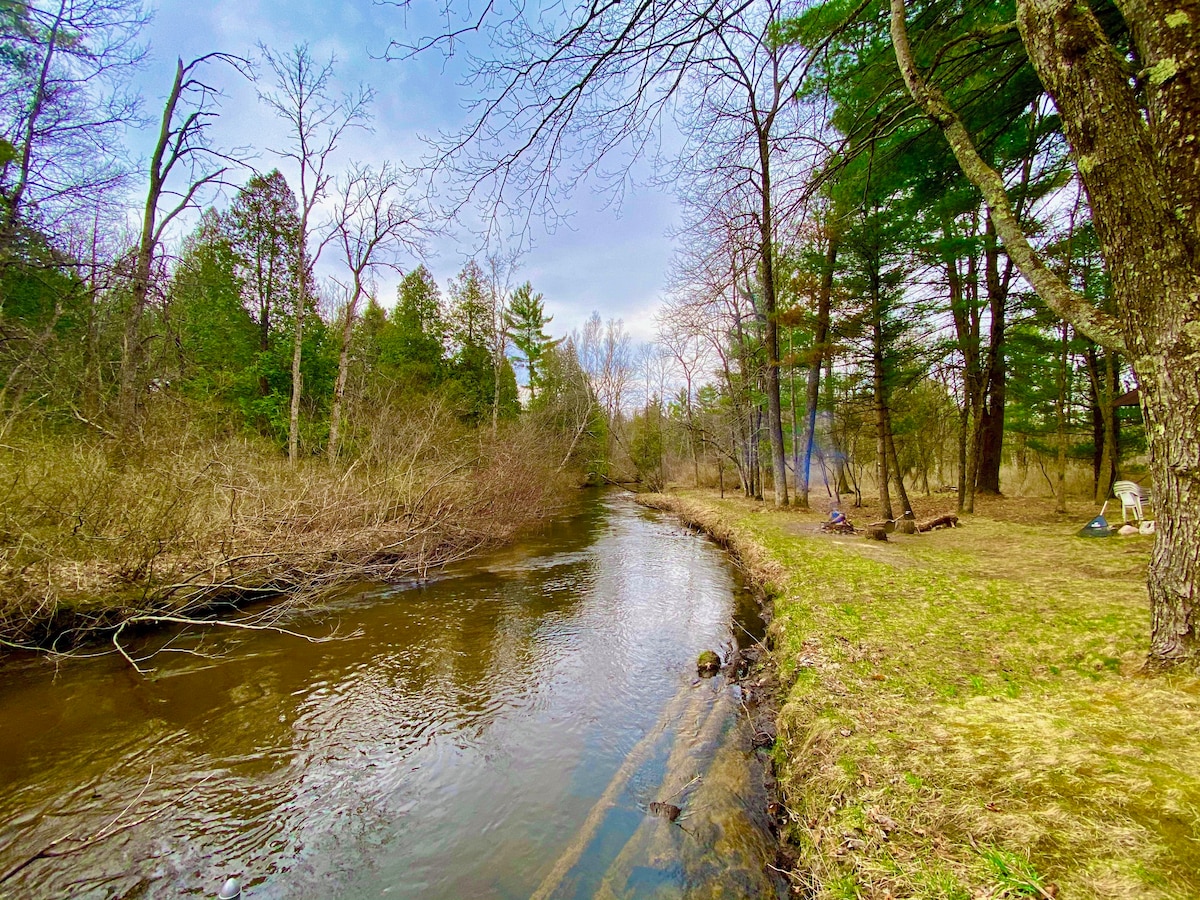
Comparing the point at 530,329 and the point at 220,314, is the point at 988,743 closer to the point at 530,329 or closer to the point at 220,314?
the point at 220,314

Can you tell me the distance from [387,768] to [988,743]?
14.4 ft

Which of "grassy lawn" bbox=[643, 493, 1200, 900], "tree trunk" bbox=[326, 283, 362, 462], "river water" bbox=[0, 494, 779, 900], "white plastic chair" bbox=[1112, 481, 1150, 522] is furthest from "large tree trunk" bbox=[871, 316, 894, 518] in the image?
"tree trunk" bbox=[326, 283, 362, 462]

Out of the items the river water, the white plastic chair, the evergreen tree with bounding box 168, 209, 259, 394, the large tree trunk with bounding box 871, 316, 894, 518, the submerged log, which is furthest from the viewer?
the evergreen tree with bounding box 168, 209, 259, 394

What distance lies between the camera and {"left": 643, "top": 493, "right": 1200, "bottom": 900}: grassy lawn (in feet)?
5.74

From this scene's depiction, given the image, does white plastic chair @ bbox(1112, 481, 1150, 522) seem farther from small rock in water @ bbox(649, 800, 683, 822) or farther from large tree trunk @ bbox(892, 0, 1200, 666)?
small rock in water @ bbox(649, 800, 683, 822)

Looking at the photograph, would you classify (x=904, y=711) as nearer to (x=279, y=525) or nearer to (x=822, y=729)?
(x=822, y=729)

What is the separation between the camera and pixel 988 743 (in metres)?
2.53

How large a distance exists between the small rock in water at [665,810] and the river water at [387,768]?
53 millimetres

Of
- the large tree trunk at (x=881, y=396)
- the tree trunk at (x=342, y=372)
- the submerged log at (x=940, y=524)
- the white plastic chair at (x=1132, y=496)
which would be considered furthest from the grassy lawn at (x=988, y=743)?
the tree trunk at (x=342, y=372)

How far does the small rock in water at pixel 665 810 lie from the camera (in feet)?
10.7

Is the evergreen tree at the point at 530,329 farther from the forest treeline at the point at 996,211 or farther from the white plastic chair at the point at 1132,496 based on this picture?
the white plastic chair at the point at 1132,496

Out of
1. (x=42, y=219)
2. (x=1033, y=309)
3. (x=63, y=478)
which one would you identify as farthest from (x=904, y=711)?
(x=42, y=219)

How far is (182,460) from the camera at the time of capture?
275 inches

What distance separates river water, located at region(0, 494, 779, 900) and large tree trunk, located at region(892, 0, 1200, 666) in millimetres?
3115
